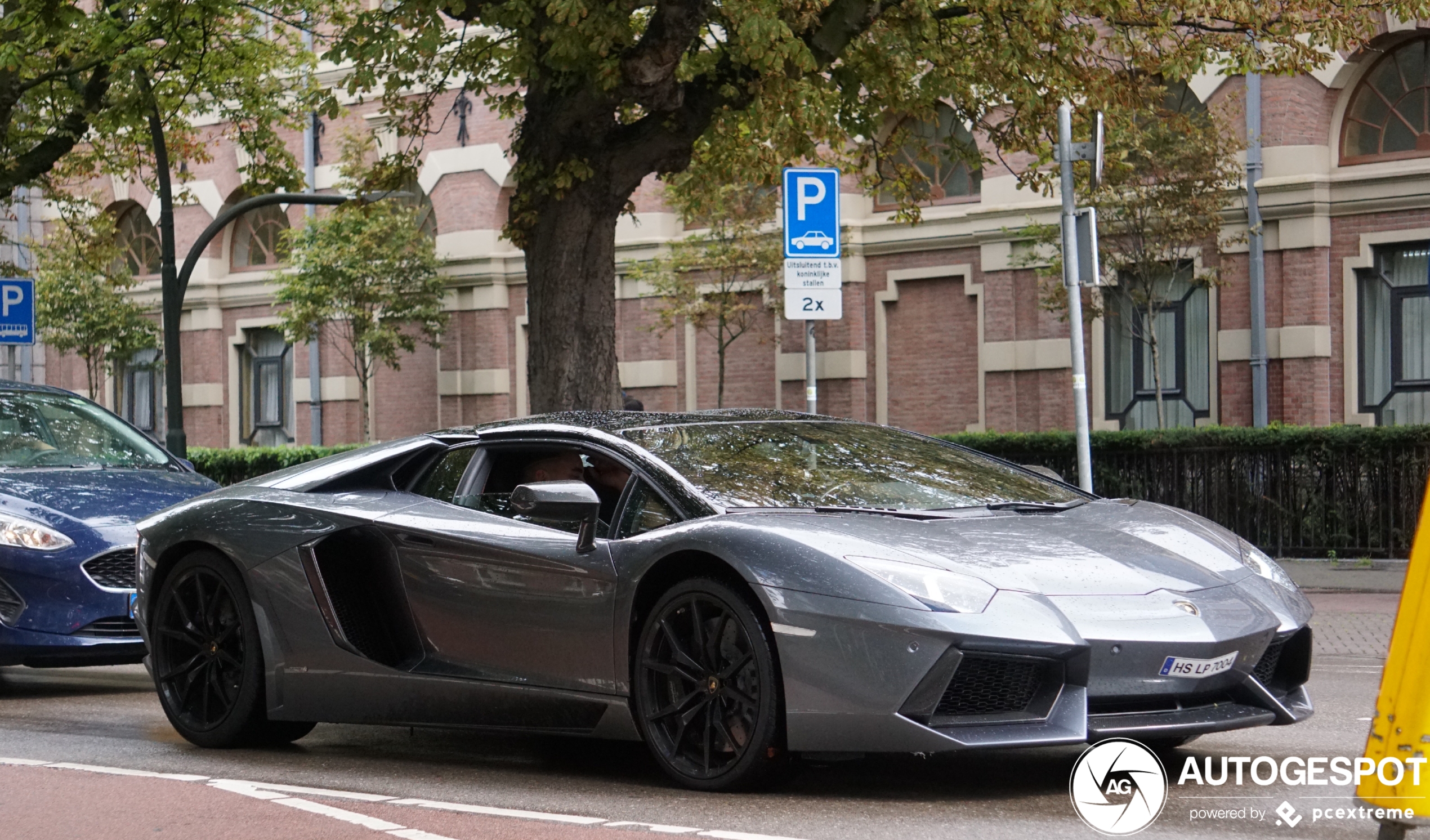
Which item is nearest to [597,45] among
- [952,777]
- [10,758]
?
[10,758]

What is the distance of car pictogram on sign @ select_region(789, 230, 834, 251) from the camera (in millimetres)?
12328

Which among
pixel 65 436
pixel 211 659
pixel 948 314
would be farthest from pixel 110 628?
pixel 948 314

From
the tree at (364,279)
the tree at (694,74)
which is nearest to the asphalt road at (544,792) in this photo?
the tree at (694,74)

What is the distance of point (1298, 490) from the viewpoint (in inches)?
693

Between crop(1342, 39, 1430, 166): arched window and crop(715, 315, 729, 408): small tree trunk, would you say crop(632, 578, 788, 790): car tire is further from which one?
crop(715, 315, 729, 408): small tree trunk

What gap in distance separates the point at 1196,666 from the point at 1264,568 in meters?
0.93

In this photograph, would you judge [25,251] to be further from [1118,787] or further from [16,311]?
[1118,787]

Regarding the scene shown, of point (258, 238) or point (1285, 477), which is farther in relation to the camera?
point (258, 238)

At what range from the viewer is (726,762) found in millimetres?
5758

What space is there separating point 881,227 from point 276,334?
46.1 ft

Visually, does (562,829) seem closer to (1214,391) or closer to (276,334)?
(1214,391)

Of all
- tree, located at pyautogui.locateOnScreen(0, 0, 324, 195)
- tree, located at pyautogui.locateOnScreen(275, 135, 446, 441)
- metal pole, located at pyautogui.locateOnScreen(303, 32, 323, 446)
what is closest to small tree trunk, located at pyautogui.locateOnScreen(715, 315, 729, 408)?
tree, located at pyautogui.locateOnScreen(275, 135, 446, 441)

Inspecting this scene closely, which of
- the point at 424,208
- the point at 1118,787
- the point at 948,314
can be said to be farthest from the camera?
the point at 424,208

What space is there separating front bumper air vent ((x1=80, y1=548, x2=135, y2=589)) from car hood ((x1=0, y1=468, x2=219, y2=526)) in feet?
0.63
